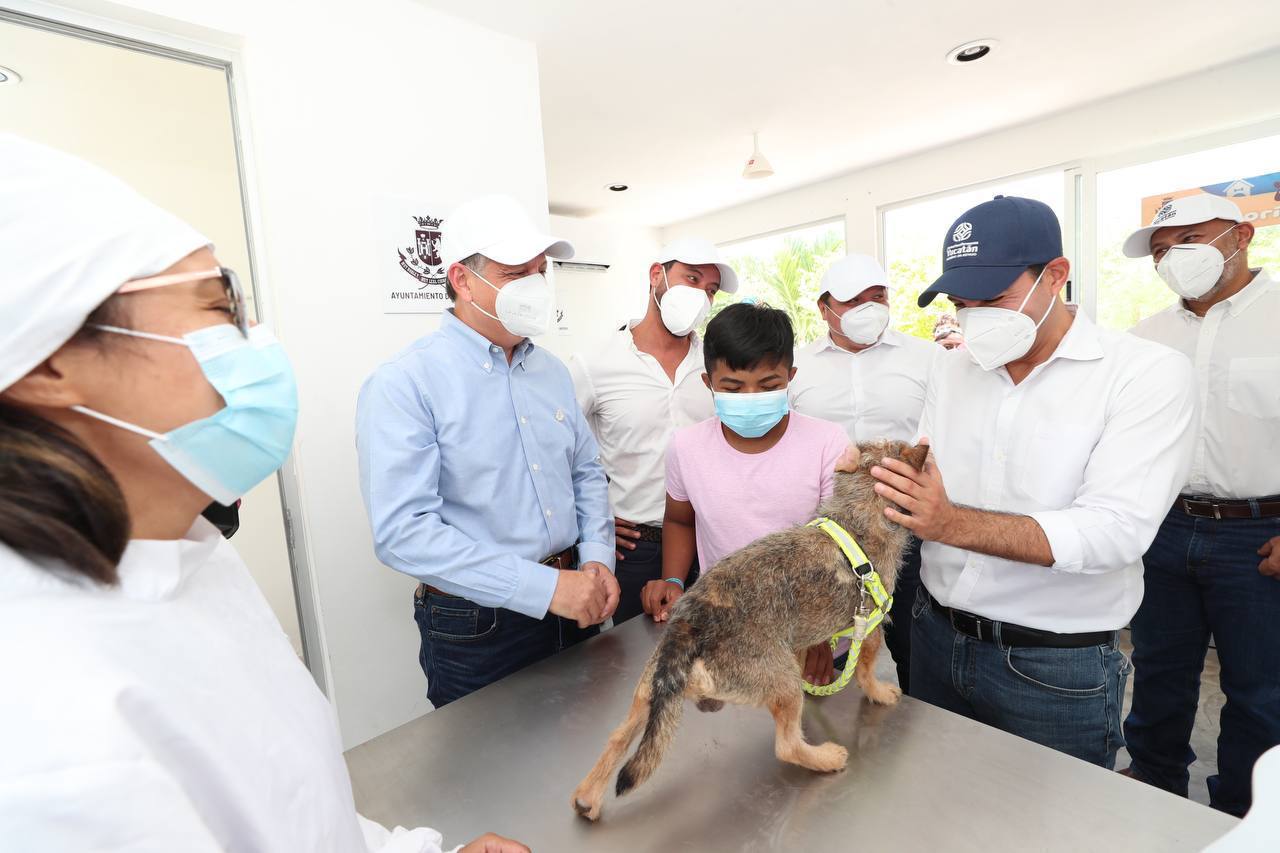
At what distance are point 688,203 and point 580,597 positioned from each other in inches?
307

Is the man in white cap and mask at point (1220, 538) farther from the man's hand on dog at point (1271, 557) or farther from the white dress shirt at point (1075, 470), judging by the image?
the white dress shirt at point (1075, 470)

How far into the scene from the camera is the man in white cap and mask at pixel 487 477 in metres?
1.79

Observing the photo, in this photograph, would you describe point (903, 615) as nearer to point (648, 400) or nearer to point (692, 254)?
point (648, 400)

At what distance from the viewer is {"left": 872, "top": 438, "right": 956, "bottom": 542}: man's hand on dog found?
1.52 metres

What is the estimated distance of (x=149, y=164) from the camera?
2.83 meters

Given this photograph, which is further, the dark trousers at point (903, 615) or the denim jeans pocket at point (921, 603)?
the dark trousers at point (903, 615)

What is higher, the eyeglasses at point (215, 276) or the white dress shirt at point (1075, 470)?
the eyeglasses at point (215, 276)

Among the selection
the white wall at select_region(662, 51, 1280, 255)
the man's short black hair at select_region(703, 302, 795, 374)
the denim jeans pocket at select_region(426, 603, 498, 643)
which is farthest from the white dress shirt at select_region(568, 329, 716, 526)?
the white wall at select_region(662, 51, 1280, 255)

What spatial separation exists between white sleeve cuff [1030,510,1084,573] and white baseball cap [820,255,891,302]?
210cm

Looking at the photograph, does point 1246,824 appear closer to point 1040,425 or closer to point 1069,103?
point 1040,425

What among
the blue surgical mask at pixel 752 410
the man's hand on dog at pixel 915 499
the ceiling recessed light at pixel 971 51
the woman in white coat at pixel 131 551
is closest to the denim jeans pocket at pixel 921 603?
the man's hand on dog at pixel 915 499

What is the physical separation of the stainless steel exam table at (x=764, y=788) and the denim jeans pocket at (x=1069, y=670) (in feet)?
1.15

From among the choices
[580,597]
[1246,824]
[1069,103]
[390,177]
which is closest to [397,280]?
[390,177]

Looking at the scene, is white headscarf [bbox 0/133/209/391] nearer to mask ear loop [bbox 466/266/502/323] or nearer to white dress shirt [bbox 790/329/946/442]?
mask ear loop [bbox 466/266/502/323]
